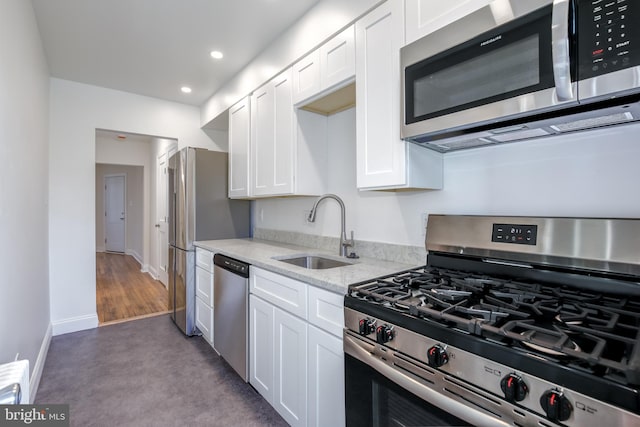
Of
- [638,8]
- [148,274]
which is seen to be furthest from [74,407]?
[148,274]

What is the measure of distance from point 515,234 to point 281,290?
1.14 metres

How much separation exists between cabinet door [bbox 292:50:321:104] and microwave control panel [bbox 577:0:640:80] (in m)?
1.31

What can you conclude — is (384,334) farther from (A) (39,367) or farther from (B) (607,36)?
(A) (39,367)

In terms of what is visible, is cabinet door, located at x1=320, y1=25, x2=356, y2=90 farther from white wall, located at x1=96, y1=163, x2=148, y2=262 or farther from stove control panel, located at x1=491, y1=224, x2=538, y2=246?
white wall, located at x1=96, y1=163, x2=148, y2=262

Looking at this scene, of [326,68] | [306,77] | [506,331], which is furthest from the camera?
[306,77]

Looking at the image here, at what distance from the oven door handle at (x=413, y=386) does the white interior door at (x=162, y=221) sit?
4.12 m

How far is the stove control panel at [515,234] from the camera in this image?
48.2 inches

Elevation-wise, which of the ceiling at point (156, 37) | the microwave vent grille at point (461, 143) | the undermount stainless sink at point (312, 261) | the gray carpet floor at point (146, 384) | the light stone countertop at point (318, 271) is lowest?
the gray carpet floor at point (146, 384)

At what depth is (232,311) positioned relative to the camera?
2127 millimetres

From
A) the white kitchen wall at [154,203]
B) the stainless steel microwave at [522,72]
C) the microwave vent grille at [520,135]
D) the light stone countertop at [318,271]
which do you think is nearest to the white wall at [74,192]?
the white kitchen wall at [154,203]

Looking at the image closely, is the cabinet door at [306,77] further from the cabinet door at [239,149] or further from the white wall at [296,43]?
the cabinet door at [239,149]

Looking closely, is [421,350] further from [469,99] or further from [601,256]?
[469,99]

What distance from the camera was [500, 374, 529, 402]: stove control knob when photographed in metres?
0.70

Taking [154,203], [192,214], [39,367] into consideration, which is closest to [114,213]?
[154,203]
